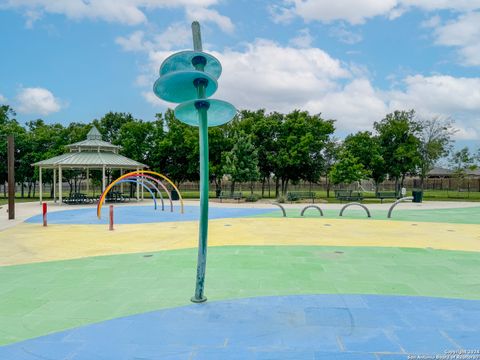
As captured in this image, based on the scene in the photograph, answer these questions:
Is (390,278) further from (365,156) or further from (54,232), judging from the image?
(365,156)

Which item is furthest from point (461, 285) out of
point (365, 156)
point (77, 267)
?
point (365, 156)

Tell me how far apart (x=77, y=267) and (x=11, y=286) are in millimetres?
1544

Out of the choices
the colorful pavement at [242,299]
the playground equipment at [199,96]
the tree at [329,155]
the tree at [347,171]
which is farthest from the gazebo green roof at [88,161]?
the playground equipment at [199,96]

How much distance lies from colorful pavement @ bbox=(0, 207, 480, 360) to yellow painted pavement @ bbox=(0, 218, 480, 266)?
0.40 ft

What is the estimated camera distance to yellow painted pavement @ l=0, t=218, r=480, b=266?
1055 cm

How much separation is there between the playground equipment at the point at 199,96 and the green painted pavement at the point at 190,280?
1.11 meters

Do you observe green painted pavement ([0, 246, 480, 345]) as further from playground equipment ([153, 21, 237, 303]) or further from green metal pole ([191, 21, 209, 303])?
playground equipment ([153, 21, 237, 303])

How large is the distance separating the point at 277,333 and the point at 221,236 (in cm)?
819

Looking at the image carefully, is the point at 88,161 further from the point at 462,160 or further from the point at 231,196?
the point at 462,160

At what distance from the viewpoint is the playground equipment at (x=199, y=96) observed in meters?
5.60

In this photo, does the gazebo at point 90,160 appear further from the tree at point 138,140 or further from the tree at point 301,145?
the tree at point 301,145

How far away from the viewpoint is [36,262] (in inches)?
352

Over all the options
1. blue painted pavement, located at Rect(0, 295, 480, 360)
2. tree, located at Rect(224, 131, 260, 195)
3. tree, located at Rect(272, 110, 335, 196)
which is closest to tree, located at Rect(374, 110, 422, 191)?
tree, located at Rect(272, 110, 335, 196)

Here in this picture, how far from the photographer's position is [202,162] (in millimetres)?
5574
